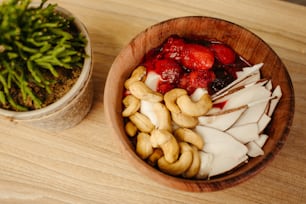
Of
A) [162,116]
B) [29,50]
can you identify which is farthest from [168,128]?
[29,50]

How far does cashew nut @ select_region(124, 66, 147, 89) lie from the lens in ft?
2.12

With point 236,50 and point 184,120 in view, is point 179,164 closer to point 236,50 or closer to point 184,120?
point 184,120

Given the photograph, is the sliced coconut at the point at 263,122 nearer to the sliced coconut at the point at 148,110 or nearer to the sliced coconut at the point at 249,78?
the sliced coconut at the point at 249,78

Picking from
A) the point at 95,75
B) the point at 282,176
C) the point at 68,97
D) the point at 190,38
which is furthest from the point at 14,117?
the point at 282,176

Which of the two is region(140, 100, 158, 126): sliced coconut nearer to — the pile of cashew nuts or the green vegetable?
the pile of cashew nuts

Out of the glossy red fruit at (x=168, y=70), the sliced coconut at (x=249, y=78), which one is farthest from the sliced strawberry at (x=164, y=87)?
the sliced coconut at (x=249, y=78)

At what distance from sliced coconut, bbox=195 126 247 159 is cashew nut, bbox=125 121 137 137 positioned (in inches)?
4.1

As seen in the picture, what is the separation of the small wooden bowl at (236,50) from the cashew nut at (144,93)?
0.10ft

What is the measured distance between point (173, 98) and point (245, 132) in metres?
0.13

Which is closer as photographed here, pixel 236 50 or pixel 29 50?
pixel 29 50

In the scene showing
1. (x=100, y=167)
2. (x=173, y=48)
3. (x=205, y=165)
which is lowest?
(x=100, y=167)

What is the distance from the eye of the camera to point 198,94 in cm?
64

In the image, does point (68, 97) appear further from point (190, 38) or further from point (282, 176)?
point (282, 176)

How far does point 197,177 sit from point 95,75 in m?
0.30
